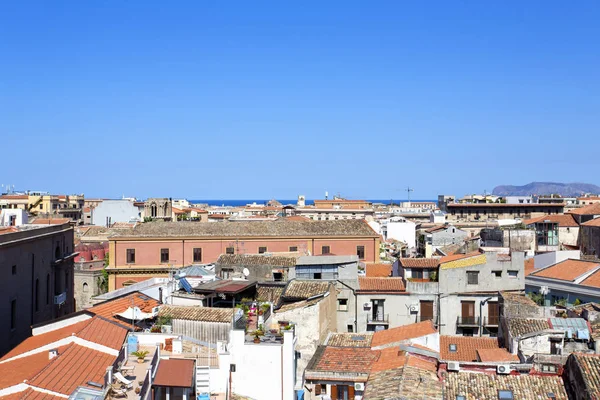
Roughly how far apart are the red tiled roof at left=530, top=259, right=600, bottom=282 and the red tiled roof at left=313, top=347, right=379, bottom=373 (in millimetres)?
16478

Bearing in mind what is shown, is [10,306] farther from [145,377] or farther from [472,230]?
[472,230]

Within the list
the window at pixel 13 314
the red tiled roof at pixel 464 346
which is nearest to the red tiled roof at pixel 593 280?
the red tiled roof at pixel 464 346

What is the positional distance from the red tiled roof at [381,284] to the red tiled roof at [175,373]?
15.2 meters

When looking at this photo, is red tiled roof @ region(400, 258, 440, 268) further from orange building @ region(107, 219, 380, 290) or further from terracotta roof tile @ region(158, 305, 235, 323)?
orange building @ region(107, 219, 380, 290)

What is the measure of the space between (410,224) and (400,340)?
58.6 meters

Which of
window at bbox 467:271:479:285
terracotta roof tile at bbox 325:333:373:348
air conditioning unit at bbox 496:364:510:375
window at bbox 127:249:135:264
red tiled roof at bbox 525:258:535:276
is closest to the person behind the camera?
air conditioning unit at bbox 496:364:510:375

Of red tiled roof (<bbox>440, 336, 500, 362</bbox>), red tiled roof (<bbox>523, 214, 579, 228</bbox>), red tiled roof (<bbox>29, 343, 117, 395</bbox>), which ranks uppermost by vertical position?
red tiled roof (<bbox>523, 214, 579, 228</bbox>)

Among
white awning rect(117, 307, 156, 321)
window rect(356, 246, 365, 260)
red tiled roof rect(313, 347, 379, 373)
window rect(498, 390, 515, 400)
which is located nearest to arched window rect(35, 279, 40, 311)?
white awning rect(117, 307, 156, 321)

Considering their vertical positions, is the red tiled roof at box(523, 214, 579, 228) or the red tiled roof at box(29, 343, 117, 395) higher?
the red tiled roof at box(523, 214, 579, 228)

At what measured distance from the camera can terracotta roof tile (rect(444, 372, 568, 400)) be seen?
60.2ft

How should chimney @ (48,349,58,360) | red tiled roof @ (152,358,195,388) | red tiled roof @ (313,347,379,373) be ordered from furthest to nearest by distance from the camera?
red tiled roof @ (313,347,379,373)
chimney @ (48,349,58,360)
red tiled roof @ (152,358,195,388)

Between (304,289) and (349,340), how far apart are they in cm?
344

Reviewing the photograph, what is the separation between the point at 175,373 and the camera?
18.2m

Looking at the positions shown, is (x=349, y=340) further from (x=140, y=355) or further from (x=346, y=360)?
(x=140, y=355)
